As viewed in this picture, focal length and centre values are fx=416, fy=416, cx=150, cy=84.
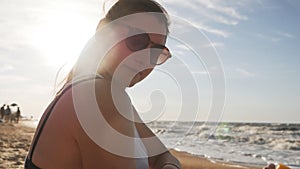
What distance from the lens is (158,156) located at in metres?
1.77

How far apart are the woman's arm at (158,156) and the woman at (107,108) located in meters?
0.25

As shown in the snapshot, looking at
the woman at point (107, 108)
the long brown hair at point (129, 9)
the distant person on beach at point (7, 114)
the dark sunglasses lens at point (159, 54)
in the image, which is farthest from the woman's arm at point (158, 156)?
the distant person on beach at point (7, 114)

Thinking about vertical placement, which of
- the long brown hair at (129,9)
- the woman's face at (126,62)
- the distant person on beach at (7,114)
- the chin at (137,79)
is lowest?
the distant person on beach at (7,114)

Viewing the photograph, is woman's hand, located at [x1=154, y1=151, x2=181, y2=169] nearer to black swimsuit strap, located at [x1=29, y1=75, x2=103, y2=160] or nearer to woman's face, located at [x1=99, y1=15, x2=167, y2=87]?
woman's face, located at [x1=99, y1=15, x2=167, y2=87]

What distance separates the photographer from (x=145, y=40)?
142cm

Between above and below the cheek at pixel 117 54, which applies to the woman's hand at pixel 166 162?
below

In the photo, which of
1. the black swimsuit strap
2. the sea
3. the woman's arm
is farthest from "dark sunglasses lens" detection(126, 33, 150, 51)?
the woman's arm

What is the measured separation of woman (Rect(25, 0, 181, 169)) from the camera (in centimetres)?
118

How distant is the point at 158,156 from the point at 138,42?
601 mm

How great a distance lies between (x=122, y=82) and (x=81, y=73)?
152 millimetres

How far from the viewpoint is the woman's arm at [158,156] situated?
171cm

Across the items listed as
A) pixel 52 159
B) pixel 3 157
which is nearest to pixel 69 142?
pixel 52 159

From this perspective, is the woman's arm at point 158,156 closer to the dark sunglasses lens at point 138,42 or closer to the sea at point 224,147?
the sea at point 224,147

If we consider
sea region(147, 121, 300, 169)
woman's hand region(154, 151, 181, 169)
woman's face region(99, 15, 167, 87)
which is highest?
woman's face region(99, 15, 167, 87)
